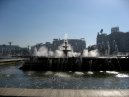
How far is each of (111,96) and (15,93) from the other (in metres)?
4.45

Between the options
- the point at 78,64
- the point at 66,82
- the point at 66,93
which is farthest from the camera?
the point at 78,64

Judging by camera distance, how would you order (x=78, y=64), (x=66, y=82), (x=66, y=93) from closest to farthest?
(x=66, y=93) → (x=66, y=82) → (x=78, y=64)

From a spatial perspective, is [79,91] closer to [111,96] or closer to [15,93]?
[111,96]

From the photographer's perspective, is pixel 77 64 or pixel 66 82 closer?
pixel 66 82

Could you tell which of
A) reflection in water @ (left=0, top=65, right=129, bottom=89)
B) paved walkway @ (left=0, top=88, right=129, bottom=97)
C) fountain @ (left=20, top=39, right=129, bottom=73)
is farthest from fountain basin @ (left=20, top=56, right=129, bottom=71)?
paved walkway @ (left=0, top=88, right=129, bottom=97)

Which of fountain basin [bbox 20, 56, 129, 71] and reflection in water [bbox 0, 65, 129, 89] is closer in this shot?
reflection in water [bbox 0, 65, 129, 89]

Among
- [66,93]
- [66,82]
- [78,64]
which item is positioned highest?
[78,64]

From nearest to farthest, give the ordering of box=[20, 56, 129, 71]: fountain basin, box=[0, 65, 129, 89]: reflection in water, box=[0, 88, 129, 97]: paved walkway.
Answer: box=[0, 88, 129, 97]: paved walkway < box=[0, 65, 129, 89]: reflection in water < box=[20, 56, 129, 71]: fountain basin

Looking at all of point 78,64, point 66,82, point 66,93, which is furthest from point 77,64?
point 66,93

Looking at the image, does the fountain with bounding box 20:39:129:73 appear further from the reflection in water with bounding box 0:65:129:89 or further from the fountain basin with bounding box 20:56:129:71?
the reflection in water with bounding box 0:65:129:89

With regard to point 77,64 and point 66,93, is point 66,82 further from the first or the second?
point 77,64

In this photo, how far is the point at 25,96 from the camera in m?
11.6

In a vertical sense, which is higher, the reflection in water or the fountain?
the fountain

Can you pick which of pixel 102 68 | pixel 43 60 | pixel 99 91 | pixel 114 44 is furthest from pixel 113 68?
pixel 114 44
